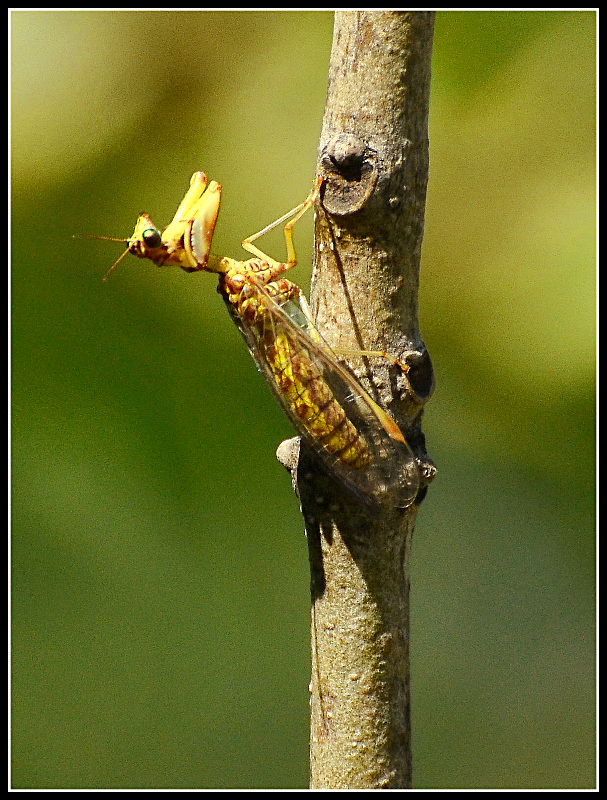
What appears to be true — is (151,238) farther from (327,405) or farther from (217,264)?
(327,405)

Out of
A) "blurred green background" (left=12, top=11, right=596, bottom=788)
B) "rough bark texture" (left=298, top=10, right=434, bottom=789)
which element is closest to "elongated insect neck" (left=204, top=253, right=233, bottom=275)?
"blurred green background" (left=12, top=11, right=596, bottom=788)

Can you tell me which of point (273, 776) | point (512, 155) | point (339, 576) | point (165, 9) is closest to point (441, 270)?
point (512, 155)

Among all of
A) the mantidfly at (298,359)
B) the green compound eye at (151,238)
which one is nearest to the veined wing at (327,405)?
the mantidfly at (298,359)

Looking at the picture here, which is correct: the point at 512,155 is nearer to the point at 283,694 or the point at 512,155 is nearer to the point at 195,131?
the point at 195,131

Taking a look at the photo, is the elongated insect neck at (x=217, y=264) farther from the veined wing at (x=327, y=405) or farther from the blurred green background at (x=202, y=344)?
the blurred green background at (x=202, y=344)

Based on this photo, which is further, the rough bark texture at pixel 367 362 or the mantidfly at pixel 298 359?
the mantidfly at pixel 298 359
